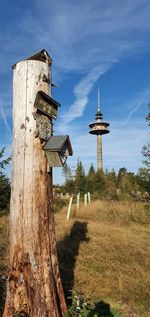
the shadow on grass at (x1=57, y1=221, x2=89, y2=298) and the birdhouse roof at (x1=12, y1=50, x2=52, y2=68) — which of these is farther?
the shadow on grass at (x1=57, y1=221, x2=89, y2=298)

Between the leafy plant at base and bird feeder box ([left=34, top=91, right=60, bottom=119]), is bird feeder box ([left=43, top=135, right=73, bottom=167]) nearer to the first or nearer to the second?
bird feeder box ([left=34, top=91, right=60, bottom=119])

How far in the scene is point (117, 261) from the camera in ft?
24.6

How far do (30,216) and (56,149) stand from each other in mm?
723

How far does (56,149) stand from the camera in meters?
3.64

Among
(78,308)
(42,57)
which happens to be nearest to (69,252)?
(78,308)

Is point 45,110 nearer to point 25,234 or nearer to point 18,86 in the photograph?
point 18,86

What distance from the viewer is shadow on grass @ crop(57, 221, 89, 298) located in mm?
6586

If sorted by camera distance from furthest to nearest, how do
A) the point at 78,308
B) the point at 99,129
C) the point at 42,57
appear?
the point at 99,129
the point at 42,57
the point at 78,308

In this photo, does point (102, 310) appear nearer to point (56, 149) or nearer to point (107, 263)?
point (56, 149)

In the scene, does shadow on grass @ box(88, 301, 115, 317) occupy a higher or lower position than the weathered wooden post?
lower

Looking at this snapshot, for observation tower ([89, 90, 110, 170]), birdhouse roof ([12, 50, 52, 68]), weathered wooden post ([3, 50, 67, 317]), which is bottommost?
weathered wooden post ([3, 50, 67, 317])

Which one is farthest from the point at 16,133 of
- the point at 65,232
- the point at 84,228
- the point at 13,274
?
the point at 84,228

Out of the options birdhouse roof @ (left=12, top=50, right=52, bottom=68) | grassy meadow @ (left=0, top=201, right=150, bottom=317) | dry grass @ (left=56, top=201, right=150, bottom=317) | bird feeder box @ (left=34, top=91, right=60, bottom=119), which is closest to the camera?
bird feeder box @ (left=34, top=91, right=60, bottom=119)

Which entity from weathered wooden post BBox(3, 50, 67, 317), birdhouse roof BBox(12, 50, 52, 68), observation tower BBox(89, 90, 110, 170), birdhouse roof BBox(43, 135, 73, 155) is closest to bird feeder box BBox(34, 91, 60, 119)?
weathered wooden post BBox(3, 50, 67, 317)
